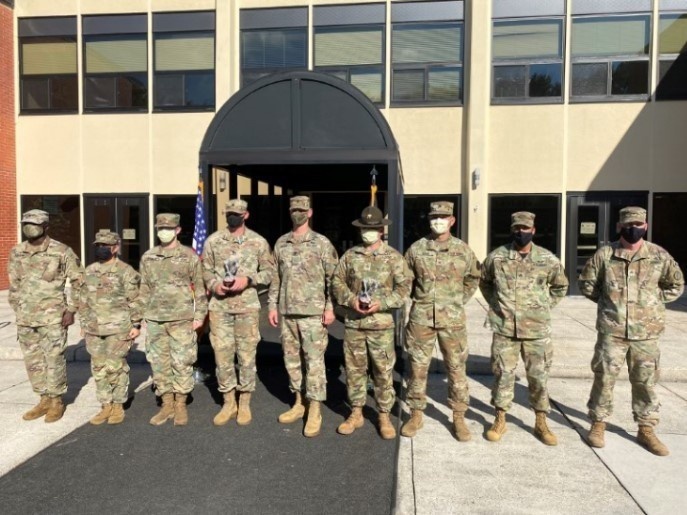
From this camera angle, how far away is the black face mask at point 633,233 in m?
3.81

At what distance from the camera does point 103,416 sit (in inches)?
173

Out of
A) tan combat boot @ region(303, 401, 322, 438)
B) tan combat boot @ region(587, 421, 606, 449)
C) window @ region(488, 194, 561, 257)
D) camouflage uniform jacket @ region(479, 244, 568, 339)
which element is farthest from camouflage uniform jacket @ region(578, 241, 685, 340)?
window @ region(488, 194, 561, 257)

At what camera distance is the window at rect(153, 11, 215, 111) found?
1164 cm

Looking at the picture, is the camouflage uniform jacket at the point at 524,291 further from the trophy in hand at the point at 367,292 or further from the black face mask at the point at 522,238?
the trophy in hand at the point at 367,292

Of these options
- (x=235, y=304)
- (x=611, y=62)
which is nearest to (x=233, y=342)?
(x=235, y=304)

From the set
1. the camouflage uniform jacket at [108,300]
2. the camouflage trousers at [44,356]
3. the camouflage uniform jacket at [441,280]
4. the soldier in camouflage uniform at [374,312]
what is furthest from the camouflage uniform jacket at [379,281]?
the camouflage trousers at [44,356]

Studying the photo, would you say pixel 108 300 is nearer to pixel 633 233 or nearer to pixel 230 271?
pixel 230 271

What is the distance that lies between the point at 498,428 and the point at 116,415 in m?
3.39

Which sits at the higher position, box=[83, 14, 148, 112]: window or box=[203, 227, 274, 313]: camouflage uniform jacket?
box=[83, 14, 148, 112]: window

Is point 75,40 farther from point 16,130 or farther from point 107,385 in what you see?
point 107,385

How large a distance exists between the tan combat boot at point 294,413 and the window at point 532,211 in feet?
25.9

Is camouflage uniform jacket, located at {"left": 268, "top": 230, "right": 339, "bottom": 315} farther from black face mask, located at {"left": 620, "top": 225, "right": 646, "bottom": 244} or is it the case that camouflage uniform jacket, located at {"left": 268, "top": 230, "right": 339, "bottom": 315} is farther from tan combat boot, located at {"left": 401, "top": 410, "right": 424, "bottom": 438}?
black face mask, located at {"left": 620, "top": 225, "right": 646, "bottom": 244}

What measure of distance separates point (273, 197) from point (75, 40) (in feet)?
24.6

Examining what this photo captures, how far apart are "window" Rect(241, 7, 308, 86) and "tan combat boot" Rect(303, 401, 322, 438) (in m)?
9.36
